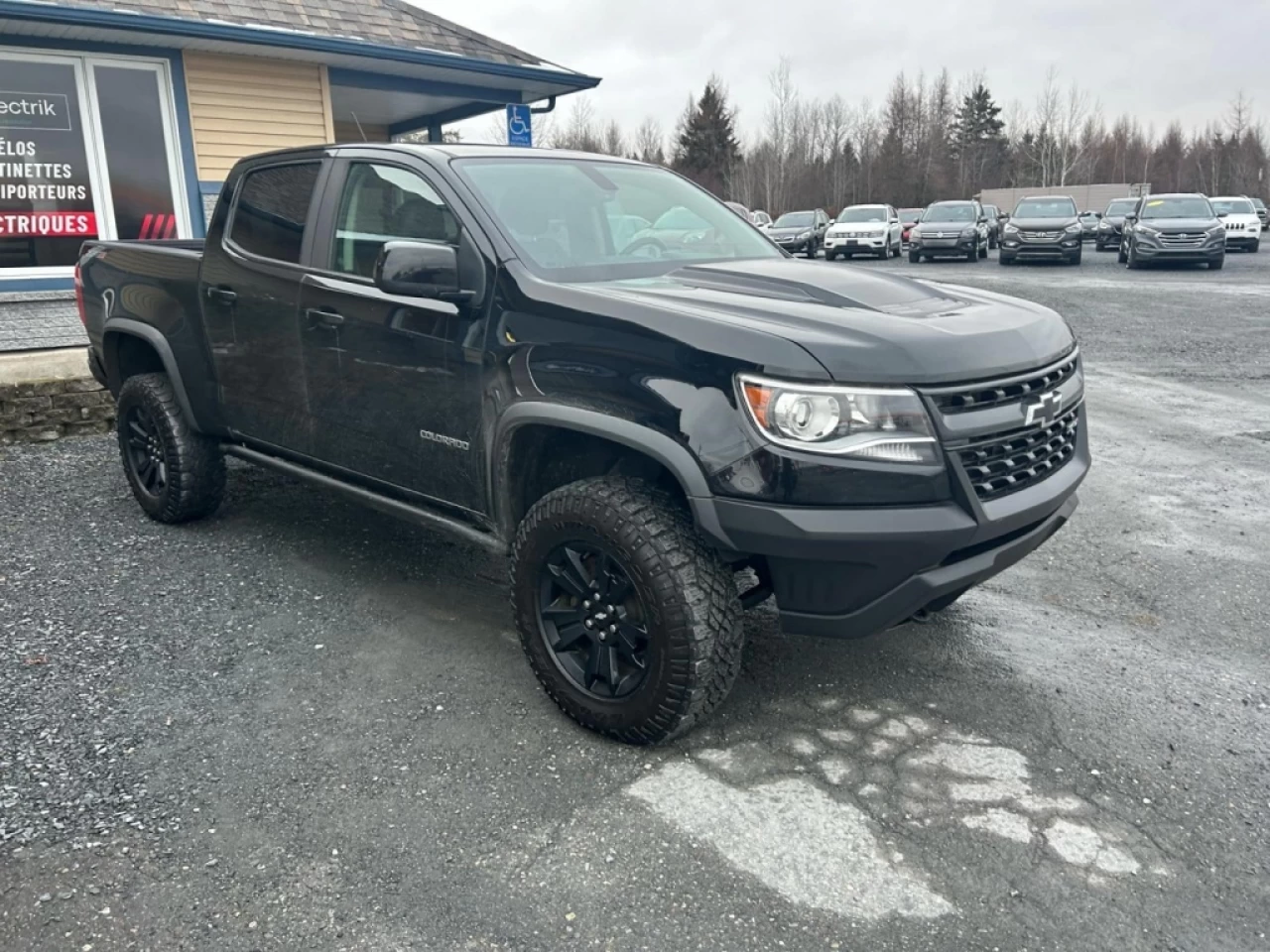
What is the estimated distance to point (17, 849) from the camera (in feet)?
8.69

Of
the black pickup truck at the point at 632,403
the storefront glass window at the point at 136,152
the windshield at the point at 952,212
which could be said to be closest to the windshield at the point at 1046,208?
the windshield at the point at 952,212

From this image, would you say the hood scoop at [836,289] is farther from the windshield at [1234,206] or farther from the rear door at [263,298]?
the windshield at [1234,206]

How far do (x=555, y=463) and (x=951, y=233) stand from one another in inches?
960

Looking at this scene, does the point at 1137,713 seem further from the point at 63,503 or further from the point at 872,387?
the point at 63,503

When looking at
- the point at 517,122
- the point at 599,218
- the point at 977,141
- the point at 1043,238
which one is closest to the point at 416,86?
the point at 517,122

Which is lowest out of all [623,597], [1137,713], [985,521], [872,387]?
[1137,713]

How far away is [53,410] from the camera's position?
293 inches

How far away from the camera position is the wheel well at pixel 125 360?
545 cm

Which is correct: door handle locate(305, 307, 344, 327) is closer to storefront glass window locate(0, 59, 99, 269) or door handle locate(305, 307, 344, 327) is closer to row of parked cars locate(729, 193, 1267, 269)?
storefront glass window locate(0, 59, 99, 269)

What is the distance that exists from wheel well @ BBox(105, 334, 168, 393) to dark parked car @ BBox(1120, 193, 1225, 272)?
21144 mm

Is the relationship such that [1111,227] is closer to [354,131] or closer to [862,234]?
[862,234]

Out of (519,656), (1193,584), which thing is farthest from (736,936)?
(1193,584)

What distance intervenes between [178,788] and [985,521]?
2.44 metres

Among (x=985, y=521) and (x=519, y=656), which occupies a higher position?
(x=985, y=521)
